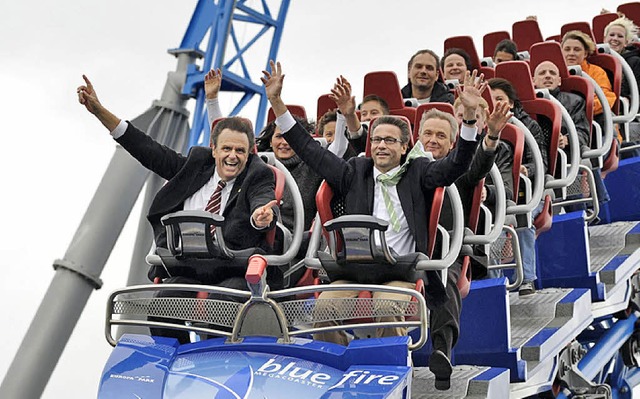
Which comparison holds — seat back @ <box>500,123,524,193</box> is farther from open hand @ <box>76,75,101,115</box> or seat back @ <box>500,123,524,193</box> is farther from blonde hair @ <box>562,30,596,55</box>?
blonde hair @ <box>562,30,596,55</box>

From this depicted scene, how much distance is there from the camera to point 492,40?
1101 cm

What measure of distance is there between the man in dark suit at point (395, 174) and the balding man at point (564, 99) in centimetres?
240

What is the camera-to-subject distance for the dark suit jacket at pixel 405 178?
5.41 meters

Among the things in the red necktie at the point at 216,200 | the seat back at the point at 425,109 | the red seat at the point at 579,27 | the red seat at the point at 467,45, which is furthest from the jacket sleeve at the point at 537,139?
the red seat at the point at 579,27

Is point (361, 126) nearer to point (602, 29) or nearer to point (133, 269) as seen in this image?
point (602, 29)

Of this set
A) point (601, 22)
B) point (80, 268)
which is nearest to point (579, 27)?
point (601, 22)

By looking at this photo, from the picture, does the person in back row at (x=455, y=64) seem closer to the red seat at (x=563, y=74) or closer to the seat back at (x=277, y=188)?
the red seat at (x=563, y=74)

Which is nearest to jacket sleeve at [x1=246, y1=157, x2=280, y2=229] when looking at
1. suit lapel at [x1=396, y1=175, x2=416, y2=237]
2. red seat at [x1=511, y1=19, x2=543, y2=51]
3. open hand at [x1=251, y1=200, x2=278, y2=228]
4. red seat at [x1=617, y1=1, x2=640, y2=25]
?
open hand at [x1=251, y1=200, x2=278, y2=228]

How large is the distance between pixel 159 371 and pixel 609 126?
13.6ft

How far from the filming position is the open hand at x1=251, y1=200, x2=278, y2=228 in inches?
213

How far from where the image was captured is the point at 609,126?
8039 mm

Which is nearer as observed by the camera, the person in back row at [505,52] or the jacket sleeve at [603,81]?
the jacket sleeve at [603,81]

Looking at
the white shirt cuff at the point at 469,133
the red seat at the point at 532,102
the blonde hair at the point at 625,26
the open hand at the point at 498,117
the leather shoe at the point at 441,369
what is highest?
the blonde hair at the point at 625,26

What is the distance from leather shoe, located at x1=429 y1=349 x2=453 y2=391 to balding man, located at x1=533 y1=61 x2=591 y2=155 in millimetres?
2591
